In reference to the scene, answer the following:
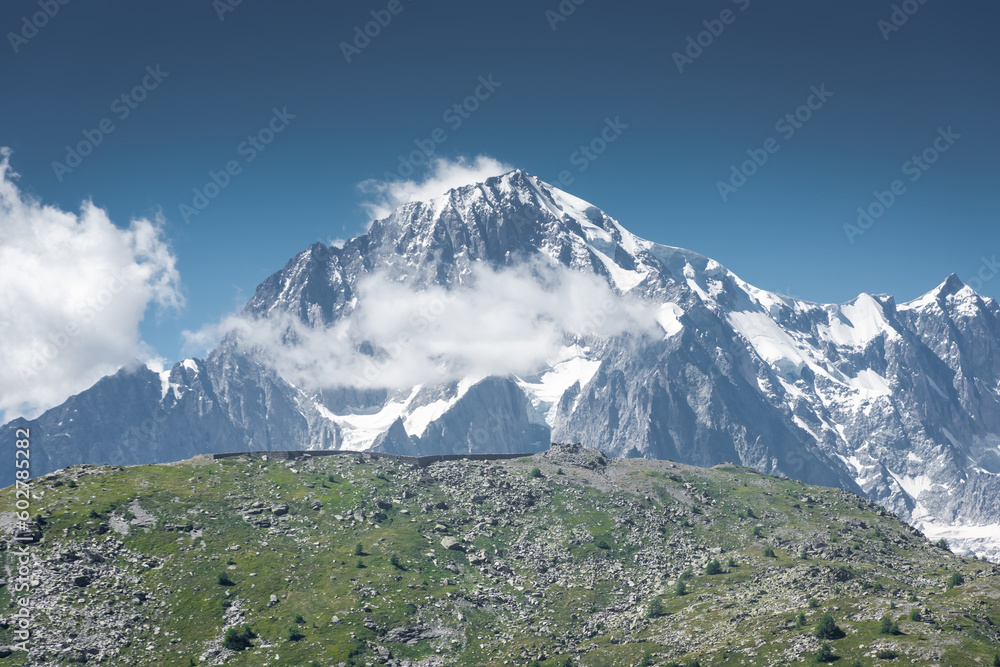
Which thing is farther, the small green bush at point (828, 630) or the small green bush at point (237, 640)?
the small green bush at point (237, 640)

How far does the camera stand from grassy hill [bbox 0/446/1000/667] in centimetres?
13100

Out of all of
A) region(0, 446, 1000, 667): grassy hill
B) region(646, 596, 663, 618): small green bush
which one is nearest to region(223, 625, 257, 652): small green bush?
region(0, 446, 1000, 667): grassy hill

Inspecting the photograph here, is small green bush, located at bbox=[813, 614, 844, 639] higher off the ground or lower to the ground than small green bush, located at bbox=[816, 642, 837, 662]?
higher

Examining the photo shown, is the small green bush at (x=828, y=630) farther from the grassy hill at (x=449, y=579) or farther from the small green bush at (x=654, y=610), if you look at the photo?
the small green bush at (x=654, y=610)

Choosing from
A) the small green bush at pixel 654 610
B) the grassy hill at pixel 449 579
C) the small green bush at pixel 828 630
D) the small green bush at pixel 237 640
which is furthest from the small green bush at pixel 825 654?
the small green bush at pixel 237 640

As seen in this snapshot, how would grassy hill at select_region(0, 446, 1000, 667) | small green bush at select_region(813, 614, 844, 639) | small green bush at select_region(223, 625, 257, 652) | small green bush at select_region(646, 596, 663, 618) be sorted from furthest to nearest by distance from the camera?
1. small green bush at select_region(646, 596, 663, 618)
2. small green bush at select_region(223, 625, 257, 652)
3. grassy hill at select_region(0, 446, 1000, 667)
4. small green bush at select_region(813, 614, 844, 639)

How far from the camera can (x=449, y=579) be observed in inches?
6280

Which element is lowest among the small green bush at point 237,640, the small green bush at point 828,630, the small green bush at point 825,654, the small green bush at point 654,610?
the small green bush at point 825,654

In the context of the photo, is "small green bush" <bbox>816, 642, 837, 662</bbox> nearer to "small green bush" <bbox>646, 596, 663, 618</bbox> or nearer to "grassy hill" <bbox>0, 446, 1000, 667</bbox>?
"grassy hill" <bbox>0, 446, 1000, 667</bbox>

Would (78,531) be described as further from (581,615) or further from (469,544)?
(581,615)

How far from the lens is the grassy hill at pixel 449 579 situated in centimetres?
13100

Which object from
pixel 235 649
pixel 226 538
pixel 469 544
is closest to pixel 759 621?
pixel 469 544

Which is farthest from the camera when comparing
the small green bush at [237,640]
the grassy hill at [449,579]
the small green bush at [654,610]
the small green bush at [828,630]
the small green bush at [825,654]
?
the small green bush at [654,610]

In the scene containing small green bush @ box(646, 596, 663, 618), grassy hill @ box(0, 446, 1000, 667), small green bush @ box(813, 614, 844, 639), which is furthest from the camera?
small green bush @ box(646, 596, 663, 618)
